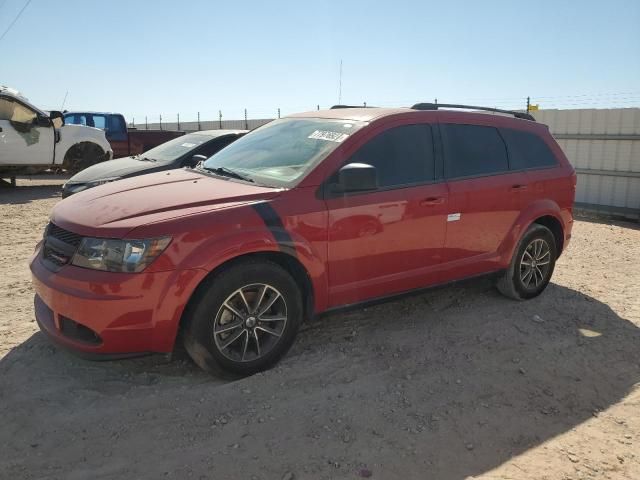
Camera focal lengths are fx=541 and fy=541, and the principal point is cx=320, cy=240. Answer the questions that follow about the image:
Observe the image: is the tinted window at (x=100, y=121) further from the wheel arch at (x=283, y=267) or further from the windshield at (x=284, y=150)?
the wheel arch at (x=283, y=267)

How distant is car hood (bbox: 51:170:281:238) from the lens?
317 cm

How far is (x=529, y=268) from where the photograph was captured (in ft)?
16.7

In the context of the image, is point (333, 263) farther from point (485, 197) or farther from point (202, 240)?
point (485, 197)

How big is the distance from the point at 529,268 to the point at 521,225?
499mm

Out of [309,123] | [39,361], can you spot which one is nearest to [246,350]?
[39,361]

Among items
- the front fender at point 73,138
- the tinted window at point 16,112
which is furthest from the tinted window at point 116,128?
the tinted window at point 16,112

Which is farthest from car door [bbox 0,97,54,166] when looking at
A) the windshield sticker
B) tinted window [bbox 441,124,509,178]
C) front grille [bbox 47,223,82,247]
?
tinted window [bbox 441,124,509,178]

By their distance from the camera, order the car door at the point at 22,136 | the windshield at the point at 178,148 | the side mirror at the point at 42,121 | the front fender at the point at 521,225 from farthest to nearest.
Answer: the side mirror at the point at 42,121, the car door at the point at 22,136, the windshield at the point at 178,148, the front fender at the point at 521,225

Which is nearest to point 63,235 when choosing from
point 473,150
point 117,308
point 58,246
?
point 58,246

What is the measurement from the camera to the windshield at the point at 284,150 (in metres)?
3.79

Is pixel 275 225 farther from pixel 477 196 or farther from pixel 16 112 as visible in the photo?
pixel 16 112

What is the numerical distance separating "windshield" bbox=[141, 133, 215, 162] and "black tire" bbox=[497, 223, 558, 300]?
15.9 feet

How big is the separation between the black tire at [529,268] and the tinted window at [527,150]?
0.59m

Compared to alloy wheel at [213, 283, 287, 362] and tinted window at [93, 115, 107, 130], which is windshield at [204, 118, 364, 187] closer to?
alloy wheel at [213, 283, 287, 362]
